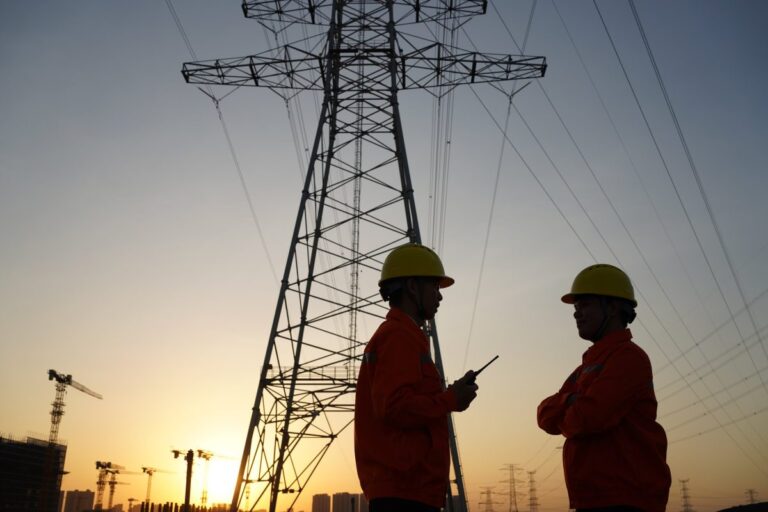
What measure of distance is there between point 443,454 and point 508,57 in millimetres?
17168

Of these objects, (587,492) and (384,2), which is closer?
(587,492)

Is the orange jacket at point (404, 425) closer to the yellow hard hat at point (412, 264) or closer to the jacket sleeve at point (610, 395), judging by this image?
the yellow hard hat at point (412, 264)

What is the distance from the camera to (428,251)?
15.9 ft

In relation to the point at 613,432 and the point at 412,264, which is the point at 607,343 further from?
the point at 412,264

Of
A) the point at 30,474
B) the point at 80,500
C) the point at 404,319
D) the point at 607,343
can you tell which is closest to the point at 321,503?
the point at 30,474

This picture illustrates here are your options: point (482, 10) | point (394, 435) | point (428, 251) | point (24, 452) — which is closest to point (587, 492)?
point (394, 435)

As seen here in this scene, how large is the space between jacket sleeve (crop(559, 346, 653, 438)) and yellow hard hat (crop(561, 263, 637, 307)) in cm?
62

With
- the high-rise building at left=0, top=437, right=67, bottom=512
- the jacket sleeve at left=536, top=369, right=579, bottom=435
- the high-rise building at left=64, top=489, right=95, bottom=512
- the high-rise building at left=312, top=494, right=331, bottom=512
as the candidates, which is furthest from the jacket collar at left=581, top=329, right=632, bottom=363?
the high-rise building at left=64, top=489, right=95, bottom=512

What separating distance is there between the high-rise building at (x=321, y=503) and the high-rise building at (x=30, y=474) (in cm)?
4898

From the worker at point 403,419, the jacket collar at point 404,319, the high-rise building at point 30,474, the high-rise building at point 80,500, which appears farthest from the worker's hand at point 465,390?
the high-rise building at point 80,500

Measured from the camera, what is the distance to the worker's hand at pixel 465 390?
4.18m

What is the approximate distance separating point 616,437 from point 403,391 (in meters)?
1.38

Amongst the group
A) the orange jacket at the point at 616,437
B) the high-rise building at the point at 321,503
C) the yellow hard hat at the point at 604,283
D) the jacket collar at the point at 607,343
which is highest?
the high-rise building at the point at 321,503

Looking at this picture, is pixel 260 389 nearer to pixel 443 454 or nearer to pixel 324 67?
pixel 324 67
